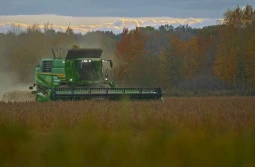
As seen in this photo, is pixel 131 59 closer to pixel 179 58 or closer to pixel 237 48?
pixel 179 58

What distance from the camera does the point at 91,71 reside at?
29.1 m

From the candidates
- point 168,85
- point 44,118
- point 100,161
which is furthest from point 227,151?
point 168,85

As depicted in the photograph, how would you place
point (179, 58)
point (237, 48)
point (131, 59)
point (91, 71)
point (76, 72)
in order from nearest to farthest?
point (76, 72), point (91, 71), point (237, 48), point (131, 59), point (179, 58)

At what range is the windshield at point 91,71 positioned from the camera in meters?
29.0

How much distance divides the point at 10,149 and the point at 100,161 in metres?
1.09

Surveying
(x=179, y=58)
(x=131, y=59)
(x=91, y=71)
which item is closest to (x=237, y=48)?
(x=179, y=58)

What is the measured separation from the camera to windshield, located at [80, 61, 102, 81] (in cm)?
2897

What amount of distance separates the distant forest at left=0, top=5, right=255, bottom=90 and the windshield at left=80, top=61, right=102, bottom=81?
1359 cm

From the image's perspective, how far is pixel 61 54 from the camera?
102ft

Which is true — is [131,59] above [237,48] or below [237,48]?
below

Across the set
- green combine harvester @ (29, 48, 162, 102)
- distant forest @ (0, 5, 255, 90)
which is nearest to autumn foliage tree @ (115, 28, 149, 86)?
distant forest @ (0, 5, 255, 90)

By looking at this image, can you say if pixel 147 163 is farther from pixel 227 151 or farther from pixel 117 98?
pixel 117 98

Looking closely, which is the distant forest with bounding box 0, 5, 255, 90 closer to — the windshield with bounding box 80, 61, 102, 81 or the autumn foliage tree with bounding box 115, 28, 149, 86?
the autumn foliage tree with bounding box 115, 28, 149, 86

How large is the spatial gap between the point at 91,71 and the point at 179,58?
29.8 m
